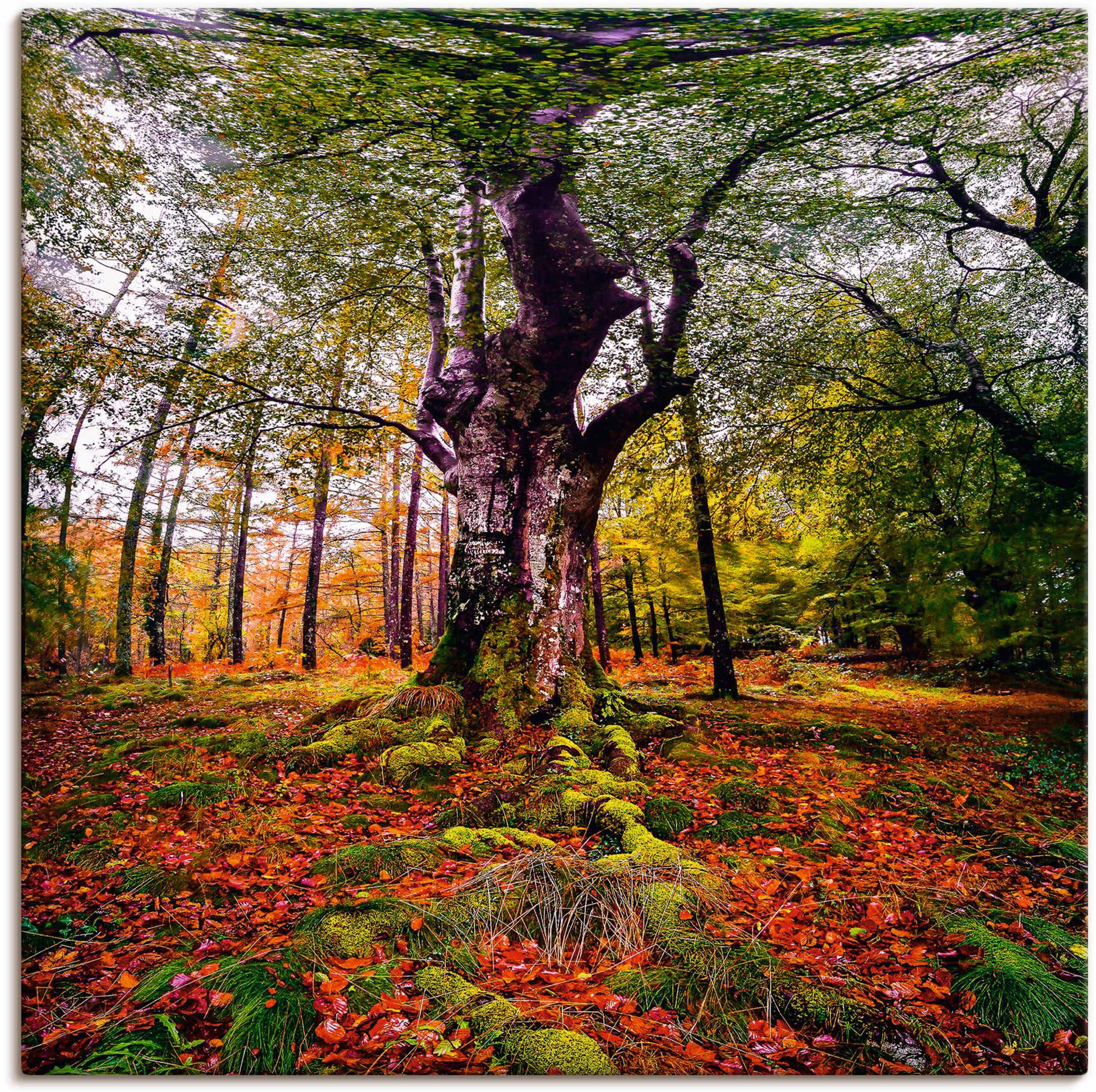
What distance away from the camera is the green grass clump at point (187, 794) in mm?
2430

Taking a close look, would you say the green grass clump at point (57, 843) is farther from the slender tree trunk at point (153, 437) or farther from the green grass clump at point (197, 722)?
the slender tree trunk at point (153, 437)

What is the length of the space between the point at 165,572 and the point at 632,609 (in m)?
7.56

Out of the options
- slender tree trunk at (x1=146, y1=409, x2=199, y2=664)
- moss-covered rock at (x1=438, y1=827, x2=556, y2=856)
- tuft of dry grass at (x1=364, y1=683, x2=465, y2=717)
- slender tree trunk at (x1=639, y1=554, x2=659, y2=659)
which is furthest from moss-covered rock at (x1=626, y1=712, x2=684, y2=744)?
slender tree trunk at (x1=639, y1=554, x2=659, y2=659)

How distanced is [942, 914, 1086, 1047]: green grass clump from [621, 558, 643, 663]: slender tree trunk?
23.2 feet

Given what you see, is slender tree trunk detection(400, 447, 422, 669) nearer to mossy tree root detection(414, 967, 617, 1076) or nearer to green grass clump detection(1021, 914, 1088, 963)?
mossy tree root detection(414, 967, 617, 1076)

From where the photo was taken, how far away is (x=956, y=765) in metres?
2.81

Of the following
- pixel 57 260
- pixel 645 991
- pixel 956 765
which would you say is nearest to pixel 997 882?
pixel 956 765

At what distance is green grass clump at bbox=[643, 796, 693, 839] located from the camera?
2.38 metres

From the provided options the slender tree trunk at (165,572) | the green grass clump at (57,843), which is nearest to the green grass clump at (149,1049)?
the green grass clump at (57,843)

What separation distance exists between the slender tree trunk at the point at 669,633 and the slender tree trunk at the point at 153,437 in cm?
732

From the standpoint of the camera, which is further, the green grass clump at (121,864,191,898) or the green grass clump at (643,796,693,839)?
the green grass clump at (643,796,693,839)

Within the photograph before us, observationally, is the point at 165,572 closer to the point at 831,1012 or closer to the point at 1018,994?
the point at 831,1012

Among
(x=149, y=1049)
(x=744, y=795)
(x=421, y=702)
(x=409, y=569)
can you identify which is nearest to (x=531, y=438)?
(x=421, y=702)

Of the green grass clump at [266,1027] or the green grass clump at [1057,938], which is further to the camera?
the green grass clump at [1057,938]
